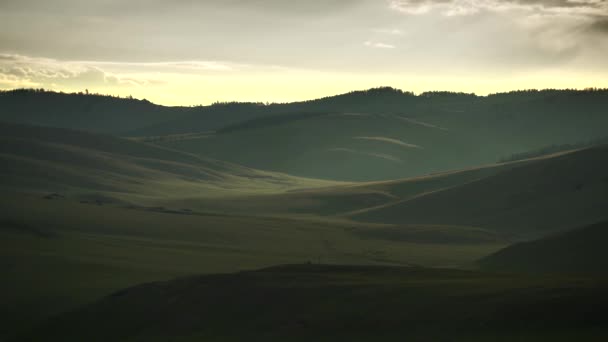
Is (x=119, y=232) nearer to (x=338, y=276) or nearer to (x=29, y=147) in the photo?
(x=338, y=276)

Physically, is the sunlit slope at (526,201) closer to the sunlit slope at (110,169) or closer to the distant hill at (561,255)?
the distant hill at (561,255)

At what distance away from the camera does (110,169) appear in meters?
135

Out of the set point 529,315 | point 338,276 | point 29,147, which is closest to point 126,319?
point 338,276

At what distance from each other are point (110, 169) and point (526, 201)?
68242 mm

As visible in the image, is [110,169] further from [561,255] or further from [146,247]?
[561,255]

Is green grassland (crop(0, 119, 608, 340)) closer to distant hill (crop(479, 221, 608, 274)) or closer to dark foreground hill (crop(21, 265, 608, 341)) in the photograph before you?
dark foreground hill (crop(21, 265, 608, 341))

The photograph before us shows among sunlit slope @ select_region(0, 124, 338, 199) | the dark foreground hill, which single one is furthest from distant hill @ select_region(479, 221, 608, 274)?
sunlit slope @ select_region(0, 124, 338, 199)

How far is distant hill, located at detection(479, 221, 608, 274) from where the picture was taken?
53.0 metres

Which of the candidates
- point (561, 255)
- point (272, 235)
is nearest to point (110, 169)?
point (272, 235)

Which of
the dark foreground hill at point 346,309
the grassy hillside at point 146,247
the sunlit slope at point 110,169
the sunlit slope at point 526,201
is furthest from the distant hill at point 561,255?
the sunlit slope at point 110,169

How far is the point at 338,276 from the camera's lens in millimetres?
42344

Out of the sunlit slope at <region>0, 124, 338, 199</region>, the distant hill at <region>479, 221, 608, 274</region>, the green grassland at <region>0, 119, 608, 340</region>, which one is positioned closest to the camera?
the green grassland at <region>0, 119, 608, 340</region>

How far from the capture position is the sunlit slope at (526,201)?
84.9 m

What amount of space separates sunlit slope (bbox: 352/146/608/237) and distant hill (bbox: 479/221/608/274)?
2318 centimetres
